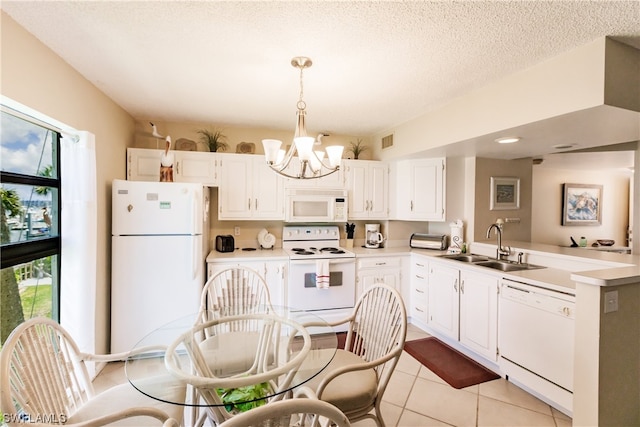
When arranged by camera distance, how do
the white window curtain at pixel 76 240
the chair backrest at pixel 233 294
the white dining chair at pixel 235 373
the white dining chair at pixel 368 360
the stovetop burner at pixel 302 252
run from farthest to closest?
1. the stovetop burner at pixel 302 252
2. the chair backrest at pixel 233 294
3. the white window curtain at pixel 76 240
4. the white dining chair at pixel 368 360
5. the white dining chair at pixel 235 373

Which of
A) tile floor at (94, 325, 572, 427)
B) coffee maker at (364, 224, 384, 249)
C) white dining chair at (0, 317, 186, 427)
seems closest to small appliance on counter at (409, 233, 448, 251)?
coffee maker at (364, 224, 384, 249)

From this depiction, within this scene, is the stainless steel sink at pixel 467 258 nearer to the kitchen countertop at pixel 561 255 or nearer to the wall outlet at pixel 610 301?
the kitchen countertop at pixel 561 255

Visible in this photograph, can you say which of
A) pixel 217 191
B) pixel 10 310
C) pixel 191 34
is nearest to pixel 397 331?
pixel 191 34

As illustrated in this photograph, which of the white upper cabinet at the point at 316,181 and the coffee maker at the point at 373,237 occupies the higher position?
the white upper cabinet at the point at 316,181

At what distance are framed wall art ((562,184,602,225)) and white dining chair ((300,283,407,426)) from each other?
556 centimetres

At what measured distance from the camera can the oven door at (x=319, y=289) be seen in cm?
326

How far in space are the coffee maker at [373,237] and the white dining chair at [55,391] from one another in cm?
297

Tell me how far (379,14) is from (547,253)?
2.52 metres

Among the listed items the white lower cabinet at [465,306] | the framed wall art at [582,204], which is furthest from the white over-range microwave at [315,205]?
the framed wall art at [582,204]

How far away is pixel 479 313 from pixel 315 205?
84.9 inches

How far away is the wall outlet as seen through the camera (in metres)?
1.62

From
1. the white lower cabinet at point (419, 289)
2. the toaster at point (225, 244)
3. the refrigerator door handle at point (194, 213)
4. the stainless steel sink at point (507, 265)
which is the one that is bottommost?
the white lower cabinet at point (419, 289)

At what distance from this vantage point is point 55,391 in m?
1.29

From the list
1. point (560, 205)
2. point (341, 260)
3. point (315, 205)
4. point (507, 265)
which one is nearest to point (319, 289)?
point (341, 260)
